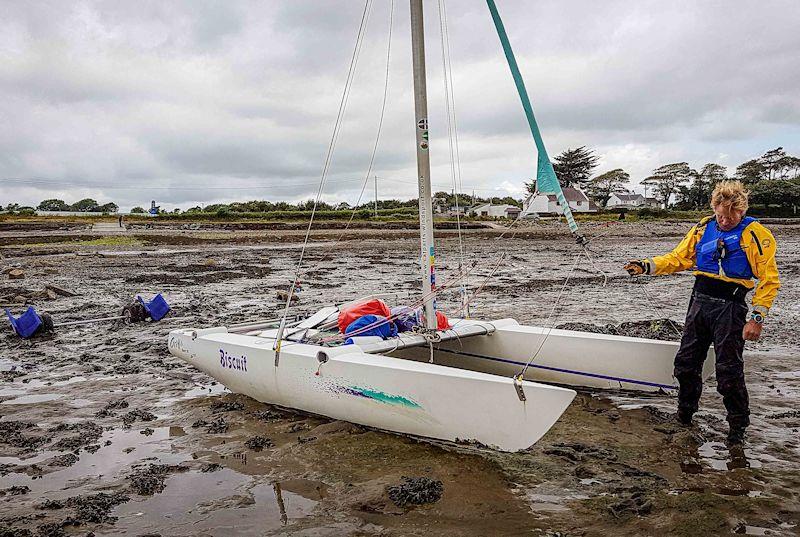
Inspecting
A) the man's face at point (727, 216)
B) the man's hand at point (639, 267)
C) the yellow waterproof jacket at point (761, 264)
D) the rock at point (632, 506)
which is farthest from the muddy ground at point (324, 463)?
the man's face at point (727, 216)

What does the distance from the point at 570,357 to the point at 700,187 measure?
71.7 meters

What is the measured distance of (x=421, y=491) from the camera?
4023 mm

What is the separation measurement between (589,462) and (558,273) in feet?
42.8

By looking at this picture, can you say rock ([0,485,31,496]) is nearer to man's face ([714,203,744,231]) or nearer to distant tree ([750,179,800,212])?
man's face ([714,203,744,231])

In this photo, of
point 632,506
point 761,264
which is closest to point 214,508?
point 632,506

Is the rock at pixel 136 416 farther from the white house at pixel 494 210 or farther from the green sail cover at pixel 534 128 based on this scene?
the white house at pixel 494 210

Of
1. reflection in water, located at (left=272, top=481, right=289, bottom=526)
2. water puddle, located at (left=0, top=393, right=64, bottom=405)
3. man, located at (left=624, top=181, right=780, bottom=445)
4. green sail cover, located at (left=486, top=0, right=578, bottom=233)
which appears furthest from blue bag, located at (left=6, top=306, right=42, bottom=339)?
man, located at (left=624, top=181, right=780, bottom=445)

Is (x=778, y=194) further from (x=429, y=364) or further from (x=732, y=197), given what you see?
(x=429, y=364)

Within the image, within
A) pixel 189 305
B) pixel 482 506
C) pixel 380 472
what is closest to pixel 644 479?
pixel 482 506

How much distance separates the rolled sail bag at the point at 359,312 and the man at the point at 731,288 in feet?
9.98

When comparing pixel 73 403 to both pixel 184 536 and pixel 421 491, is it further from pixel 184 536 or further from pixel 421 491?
pixel 421 491

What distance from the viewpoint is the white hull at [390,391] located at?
4281mm

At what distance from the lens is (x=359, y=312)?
6.50m

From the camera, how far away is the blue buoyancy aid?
4.51 m
